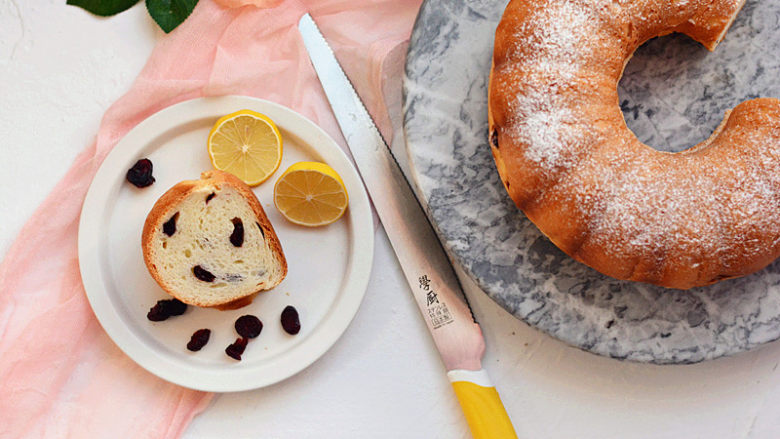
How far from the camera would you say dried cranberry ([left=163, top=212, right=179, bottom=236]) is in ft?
5.46

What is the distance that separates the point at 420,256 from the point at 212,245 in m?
0.60

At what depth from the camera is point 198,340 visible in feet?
5.67

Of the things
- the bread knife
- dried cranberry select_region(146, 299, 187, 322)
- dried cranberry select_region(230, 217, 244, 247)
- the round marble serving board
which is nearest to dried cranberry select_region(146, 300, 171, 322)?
dried cranberry select_region(146, 299, 187, 322)

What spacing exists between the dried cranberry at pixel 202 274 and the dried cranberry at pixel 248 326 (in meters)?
0.15

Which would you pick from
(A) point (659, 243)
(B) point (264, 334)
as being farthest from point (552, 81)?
(B) point (264, 334)

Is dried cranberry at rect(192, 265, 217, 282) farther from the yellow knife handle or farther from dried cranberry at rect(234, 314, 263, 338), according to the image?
the yellow knife handle

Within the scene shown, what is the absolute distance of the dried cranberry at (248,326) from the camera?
5.67 feet

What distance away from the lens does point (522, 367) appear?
182 centimetres

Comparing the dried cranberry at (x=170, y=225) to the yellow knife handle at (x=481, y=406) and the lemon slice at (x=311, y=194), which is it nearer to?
the lemon slice at (x=311, y=194)

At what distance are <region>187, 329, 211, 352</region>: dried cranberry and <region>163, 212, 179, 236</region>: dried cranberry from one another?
0.30 meters

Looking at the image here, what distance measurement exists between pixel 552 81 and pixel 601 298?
24.3 inches

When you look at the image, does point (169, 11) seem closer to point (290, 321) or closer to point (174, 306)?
point (174, 306)

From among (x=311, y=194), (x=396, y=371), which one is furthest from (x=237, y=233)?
(x=396, y=371)

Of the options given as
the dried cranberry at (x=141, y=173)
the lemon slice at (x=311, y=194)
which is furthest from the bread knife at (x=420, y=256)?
the dried cranberry at (x=141, y=173)
